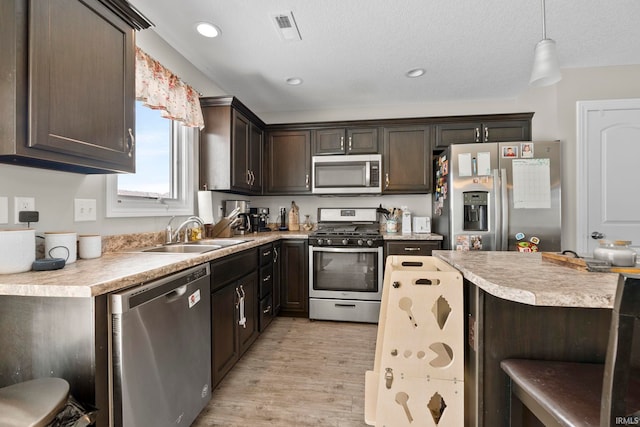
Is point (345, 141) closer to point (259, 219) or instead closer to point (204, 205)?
point (259, 219)

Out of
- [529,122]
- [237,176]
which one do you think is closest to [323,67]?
[237,176]

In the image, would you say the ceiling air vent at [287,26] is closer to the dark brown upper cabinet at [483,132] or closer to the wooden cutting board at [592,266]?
the dark brown upper cabinet at [483,132]

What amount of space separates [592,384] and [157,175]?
2.59 metres

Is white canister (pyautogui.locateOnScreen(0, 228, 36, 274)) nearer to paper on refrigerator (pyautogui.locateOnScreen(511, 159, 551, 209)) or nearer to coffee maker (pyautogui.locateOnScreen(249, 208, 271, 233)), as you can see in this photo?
coffee maker (pyautogui.locateOnScreen(249, 208, 271, 233))

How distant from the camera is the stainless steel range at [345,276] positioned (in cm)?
284

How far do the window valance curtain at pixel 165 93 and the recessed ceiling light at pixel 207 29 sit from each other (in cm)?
38

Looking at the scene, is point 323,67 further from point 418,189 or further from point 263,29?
point 418,189

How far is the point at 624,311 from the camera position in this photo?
0.54 metres

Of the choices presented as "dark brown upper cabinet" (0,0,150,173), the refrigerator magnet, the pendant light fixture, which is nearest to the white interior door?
the refrigerator magnet

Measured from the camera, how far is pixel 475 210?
105 inches

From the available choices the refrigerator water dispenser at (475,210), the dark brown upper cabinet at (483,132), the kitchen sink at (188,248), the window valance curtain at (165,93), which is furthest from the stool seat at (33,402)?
the dark brown upper cabinet at (483,132)

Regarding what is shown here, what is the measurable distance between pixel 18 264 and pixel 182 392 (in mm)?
866

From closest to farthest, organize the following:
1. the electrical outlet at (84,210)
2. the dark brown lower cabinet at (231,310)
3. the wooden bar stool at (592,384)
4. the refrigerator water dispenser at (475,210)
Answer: the wooden bar stool at (592,384), the electrical outlet at (84,210), the dark brown lower cabinet at (231,310), the refrigerator water dispenser at (475,210)

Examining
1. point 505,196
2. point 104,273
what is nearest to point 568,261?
point 505,196
